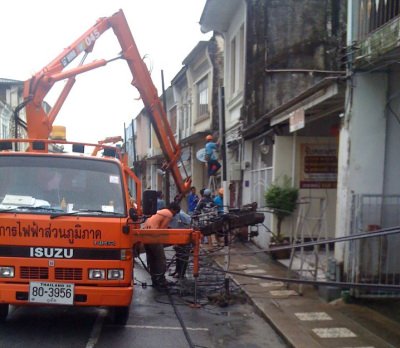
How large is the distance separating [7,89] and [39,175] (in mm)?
32091

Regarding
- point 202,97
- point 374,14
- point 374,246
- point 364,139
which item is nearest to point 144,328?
point 374,246

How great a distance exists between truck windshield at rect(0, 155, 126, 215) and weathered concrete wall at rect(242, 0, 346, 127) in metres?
9.10

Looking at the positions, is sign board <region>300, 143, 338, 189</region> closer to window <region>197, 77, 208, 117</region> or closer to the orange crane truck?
the orange crane truck

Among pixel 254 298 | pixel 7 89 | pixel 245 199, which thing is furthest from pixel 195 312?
pixel 7 89

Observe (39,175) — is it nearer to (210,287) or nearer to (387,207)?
(210,287)

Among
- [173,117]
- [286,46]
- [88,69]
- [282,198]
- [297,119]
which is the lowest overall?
[282,198]

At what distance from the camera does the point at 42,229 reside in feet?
19.5

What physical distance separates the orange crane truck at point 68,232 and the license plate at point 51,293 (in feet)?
0.04

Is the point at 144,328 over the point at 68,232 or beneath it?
beneath

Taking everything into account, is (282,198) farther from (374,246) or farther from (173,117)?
(173,117)

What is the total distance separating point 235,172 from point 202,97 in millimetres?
6443

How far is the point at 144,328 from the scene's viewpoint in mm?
6867

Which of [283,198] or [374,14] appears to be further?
[283,198]

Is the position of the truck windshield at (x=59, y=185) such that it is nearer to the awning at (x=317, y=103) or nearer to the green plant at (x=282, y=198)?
the awning at (x=317, y=103)
